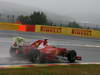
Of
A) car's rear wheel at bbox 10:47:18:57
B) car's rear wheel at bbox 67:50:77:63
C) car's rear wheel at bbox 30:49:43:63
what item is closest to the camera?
car's rear wheel at bbox 30:49:43:63

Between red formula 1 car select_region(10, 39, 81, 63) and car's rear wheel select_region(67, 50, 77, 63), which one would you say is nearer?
red formula 1 car select_region(10, 39, 81, 63)

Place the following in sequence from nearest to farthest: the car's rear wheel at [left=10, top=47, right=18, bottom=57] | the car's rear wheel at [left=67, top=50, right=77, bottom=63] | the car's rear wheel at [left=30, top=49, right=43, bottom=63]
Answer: the car's rear wheel at [left=30, top=49, right=43, bottom=63]
the car's rear wheel at [left=10, top=47, right=18, bottom=57]
the car's rear wheel at [left=67, top=50, right=77, bottom=63]

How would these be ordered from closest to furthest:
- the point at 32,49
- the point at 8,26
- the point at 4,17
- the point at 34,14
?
1. the point at 32,49
2. the point at 8,26
3. the point at 4,17
4. the point at 34,14

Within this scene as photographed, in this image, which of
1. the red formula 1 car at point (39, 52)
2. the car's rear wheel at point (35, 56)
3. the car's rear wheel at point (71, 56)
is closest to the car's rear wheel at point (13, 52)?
the red formula 1 car at point (39, 52)

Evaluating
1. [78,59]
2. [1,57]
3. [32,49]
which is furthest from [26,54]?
[78,59]

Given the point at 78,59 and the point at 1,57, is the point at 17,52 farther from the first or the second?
the point at 78,59

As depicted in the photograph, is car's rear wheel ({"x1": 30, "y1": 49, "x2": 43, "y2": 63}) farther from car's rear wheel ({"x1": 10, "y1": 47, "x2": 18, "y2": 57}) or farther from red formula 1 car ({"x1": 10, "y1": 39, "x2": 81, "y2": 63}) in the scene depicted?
car's rear wheel ({"x1": 10, "y1": 47, "x2": 18, "y2": 57})

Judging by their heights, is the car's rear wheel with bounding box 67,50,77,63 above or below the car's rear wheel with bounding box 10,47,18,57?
below

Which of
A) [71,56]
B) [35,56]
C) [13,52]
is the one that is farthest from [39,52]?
[71,56]

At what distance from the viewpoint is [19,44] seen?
11.3 m

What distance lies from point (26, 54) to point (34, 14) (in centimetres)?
5514

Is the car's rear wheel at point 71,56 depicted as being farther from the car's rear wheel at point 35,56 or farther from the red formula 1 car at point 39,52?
the car's rear wheel at point 35,56

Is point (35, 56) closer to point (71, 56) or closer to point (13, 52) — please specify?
point (13, 52)

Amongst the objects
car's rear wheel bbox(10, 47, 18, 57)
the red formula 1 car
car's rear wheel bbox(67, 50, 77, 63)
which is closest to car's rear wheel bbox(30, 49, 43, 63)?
the red formula 1 car
